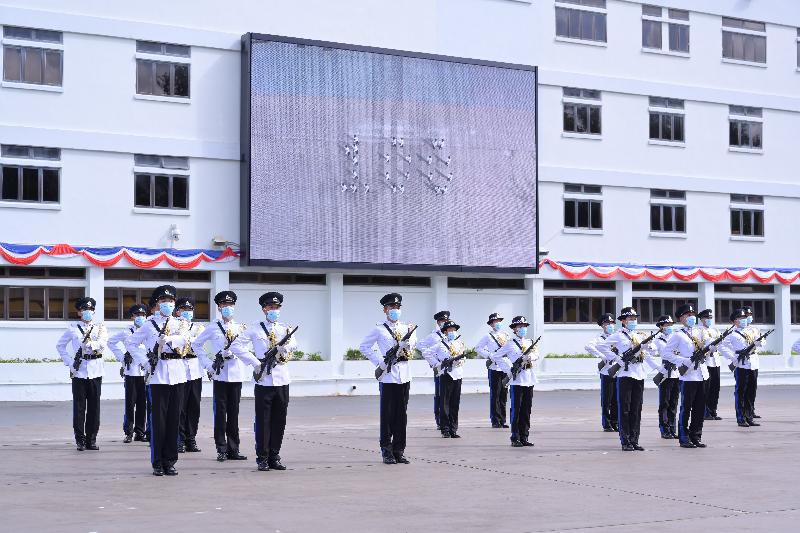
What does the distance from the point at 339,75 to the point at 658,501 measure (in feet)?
Result: 77.8

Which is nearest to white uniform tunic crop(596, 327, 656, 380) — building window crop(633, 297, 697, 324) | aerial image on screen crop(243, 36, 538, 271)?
aerial image on screen crop(243, 36, 538, 271)

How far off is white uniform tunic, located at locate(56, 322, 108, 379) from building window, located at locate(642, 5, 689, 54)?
90.0ft

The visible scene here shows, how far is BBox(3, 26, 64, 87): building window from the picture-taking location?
32062 millimetres

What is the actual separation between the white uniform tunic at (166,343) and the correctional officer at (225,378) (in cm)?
94

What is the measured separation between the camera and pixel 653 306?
41969 mm

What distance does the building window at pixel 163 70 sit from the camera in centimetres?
3359

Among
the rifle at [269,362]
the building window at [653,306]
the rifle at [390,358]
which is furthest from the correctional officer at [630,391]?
the building window at [653,306]

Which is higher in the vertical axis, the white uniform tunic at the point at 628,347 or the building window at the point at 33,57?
the building window at the point at 33,57

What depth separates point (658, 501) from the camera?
42.7ft

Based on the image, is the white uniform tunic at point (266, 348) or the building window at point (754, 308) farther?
the building window at point (754, 308)

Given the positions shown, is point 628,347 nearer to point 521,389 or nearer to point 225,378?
point 521,389

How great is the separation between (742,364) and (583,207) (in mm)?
17179

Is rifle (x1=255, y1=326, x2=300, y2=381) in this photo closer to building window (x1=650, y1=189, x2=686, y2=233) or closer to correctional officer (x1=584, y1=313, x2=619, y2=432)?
correctional officer (x1=584, y1=313, x2=619, y2=432)

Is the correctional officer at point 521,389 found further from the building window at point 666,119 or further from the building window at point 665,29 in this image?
the building window at point 665,29
